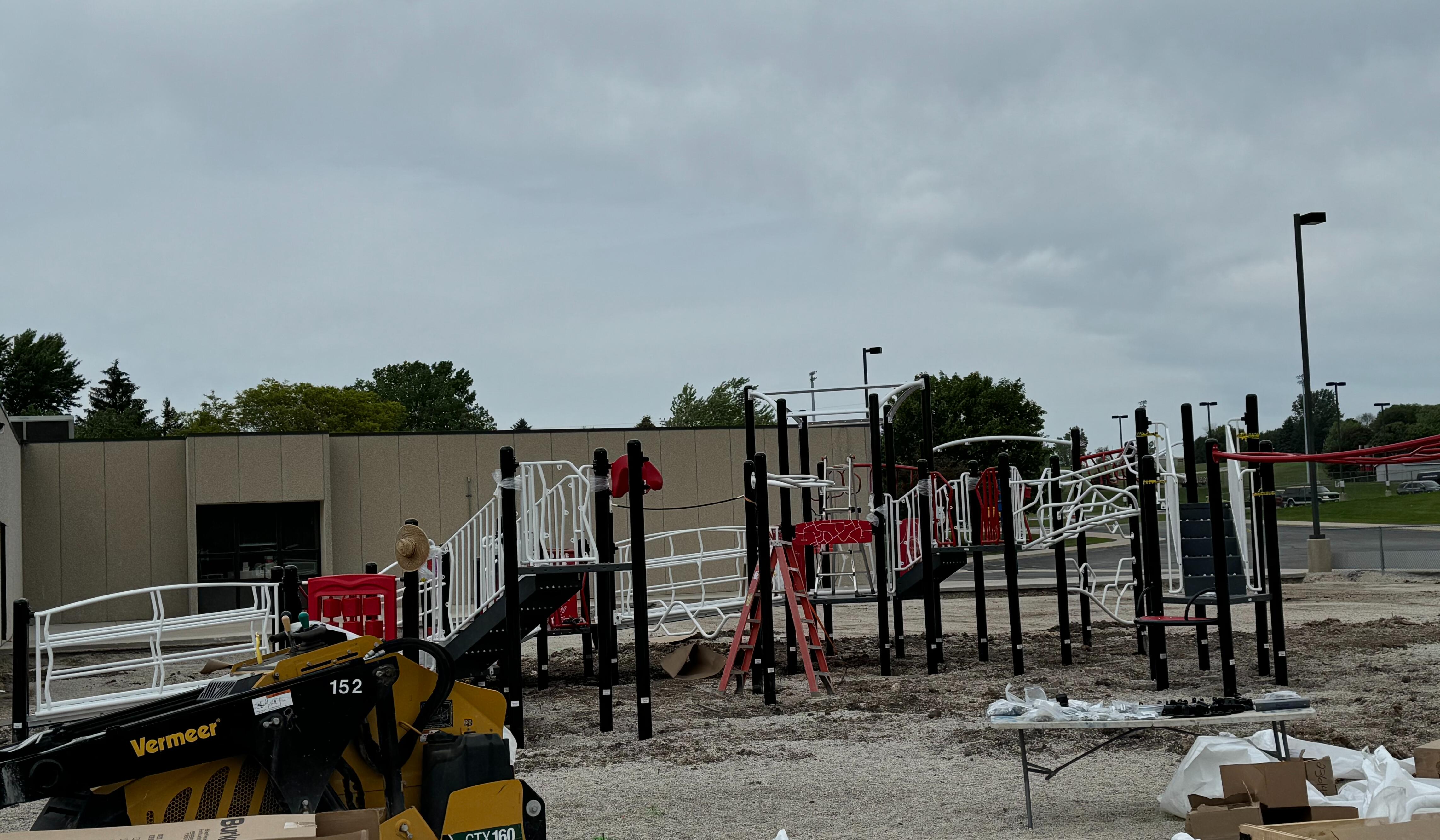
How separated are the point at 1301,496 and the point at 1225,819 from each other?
86.2 m

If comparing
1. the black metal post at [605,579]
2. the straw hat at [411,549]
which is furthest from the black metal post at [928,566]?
the straw hat at [411,549]

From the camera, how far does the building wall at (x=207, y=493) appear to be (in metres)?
26.7

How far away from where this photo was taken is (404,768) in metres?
5.00

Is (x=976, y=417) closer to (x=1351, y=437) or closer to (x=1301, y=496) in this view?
(x=1301, y=496)

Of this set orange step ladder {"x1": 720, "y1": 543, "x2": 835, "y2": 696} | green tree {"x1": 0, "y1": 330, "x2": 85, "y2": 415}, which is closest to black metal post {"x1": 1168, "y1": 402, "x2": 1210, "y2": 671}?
orange step ladder {"x1": 720, "y1": 543, "x2": 835, "y2": 696}

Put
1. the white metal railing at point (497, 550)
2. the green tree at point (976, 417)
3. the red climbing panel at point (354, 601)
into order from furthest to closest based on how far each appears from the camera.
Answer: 1. the green tree at point (976, 417)
2. the white metal railing at point (497, 550)
3. the red climbing panel at point (354, 601)

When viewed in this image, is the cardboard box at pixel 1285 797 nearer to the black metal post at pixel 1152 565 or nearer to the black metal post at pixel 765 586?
the black metal post at pixel 1152 565

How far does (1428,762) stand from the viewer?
19.1ft

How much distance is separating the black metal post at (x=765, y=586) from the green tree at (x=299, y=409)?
54.5 metres

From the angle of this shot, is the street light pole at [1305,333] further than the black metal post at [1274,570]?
Yes

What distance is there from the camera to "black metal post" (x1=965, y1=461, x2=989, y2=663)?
13.2 m

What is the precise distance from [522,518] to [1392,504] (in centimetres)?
6938

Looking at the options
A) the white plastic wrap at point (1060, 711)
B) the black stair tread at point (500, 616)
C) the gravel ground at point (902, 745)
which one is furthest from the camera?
the black stair tread at point (500, 616)

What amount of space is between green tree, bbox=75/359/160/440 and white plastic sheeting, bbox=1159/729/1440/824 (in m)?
59.4
